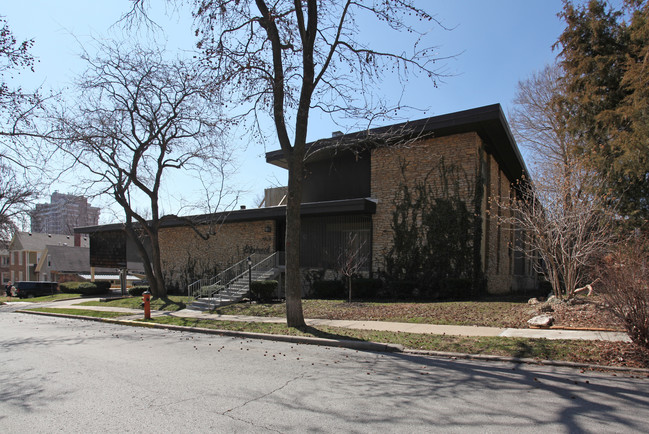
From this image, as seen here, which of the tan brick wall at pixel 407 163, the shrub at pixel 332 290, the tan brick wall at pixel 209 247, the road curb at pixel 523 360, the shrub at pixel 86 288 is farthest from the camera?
the shrub at pixel 86 288

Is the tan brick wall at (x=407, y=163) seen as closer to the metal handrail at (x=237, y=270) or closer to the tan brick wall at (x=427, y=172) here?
the tan brick wall at (x=427, y=172)

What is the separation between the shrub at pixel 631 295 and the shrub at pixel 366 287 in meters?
11.2

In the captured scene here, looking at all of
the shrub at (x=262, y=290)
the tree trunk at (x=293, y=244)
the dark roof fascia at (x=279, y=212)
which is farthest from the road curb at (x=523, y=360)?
the dark roof fascia at (x=279, y=212)

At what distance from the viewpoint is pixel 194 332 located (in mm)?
12117

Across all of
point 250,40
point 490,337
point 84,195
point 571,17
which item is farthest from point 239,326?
point 571,17

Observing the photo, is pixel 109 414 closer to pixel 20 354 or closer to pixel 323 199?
pixel 20 354

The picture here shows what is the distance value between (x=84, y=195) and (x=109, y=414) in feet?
61.3

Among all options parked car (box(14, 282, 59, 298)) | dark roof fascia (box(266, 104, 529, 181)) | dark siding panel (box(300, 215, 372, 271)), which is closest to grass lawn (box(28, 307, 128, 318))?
dark siding panel (box(300, 215, 372, 271))

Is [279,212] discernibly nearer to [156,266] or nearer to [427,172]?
[156,266]

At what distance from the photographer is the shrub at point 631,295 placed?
657 cm

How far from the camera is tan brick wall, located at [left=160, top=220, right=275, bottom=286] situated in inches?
896

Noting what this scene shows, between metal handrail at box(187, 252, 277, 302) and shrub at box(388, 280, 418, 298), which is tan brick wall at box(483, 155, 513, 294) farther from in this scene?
metal handrail at box(187, 252, 277, 302)

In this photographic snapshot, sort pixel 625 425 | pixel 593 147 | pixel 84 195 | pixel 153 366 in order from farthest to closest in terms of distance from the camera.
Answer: pixel 84 195, pixel 593 147, pixel 153 366, pixel 625 425

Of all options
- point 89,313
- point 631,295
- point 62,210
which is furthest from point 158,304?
point 631,295
